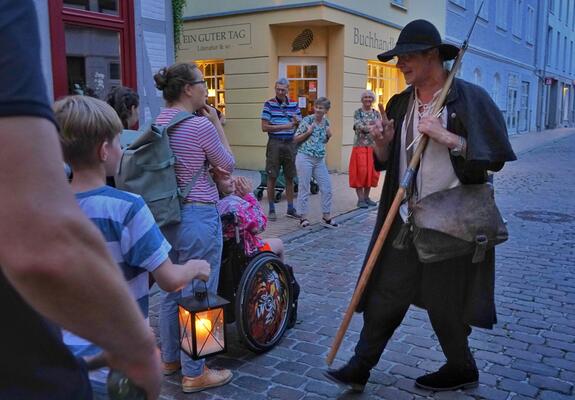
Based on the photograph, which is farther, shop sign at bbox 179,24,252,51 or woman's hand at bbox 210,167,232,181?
shop sign at bbox 179,24,252,51

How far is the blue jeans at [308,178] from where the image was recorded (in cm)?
764

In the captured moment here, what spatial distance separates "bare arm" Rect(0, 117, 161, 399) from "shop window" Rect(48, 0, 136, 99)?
19.9 feet

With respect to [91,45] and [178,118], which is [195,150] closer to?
[178,118]

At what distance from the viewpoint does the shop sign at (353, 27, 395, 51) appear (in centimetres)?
1385

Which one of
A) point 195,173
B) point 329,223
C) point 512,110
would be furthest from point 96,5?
point 512,110

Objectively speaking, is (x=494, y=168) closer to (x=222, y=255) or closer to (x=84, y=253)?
(x=222, y=255)

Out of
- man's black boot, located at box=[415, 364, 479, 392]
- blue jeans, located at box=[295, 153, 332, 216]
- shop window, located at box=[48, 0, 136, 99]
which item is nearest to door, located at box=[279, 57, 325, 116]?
blue jeans, located at box=[295, 153, 332, 216]

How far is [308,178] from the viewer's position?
7723mm

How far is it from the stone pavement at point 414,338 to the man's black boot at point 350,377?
0.07 m

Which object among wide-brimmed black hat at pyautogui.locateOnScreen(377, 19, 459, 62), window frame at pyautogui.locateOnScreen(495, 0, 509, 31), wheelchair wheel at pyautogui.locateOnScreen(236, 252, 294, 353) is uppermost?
window frame at pyautogui.locateOnScreen(495, 0, 509, 31)

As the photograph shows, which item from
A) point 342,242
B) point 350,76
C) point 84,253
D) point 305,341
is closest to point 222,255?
point 305,341

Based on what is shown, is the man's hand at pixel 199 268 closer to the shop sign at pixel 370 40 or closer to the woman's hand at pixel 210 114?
the woman's hand at pixel 210 114

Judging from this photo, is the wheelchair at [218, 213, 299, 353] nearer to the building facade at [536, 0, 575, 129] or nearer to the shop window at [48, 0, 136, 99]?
the shop window at [48, 0, 136, 99]

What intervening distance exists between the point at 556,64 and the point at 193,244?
41.9 meters
